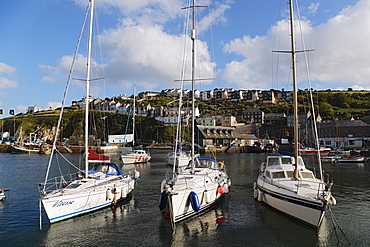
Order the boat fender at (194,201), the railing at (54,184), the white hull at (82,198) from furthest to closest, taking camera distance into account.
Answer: the railing at (54,184)
the boat fender at (194,201)
the white hull at (82,198)

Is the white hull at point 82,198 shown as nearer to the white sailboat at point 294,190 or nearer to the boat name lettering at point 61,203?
the boat name lettering at point 61,203

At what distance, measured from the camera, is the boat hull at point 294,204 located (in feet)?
48.3

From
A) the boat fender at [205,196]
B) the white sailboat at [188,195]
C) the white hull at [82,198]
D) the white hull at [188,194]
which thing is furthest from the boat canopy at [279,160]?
the white hull at [82,198]

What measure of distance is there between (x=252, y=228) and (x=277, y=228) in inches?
57.6

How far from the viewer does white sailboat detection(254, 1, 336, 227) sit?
586 inches

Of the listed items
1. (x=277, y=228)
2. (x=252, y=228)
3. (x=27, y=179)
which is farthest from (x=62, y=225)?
(x=27, y=179)

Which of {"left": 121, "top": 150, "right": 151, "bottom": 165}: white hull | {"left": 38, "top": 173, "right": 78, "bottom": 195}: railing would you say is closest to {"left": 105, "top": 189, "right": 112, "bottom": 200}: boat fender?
{"left": 38, "top": 173, "right": 78, "bottom": 195}: railing

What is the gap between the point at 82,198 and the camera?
1752 cm

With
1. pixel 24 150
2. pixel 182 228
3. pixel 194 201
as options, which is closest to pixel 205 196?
pixel 194 201

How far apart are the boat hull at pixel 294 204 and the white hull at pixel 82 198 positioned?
37.0 feet

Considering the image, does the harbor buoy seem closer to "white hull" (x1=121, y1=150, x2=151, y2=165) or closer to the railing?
the railing

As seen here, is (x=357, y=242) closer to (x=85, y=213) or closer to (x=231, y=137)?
(x=85, y=213)

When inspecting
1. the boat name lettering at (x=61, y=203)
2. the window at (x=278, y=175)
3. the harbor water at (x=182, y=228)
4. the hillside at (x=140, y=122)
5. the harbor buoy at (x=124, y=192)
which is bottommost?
the harbor water at (x=182, y=228)

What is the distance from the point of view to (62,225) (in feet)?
52.6
